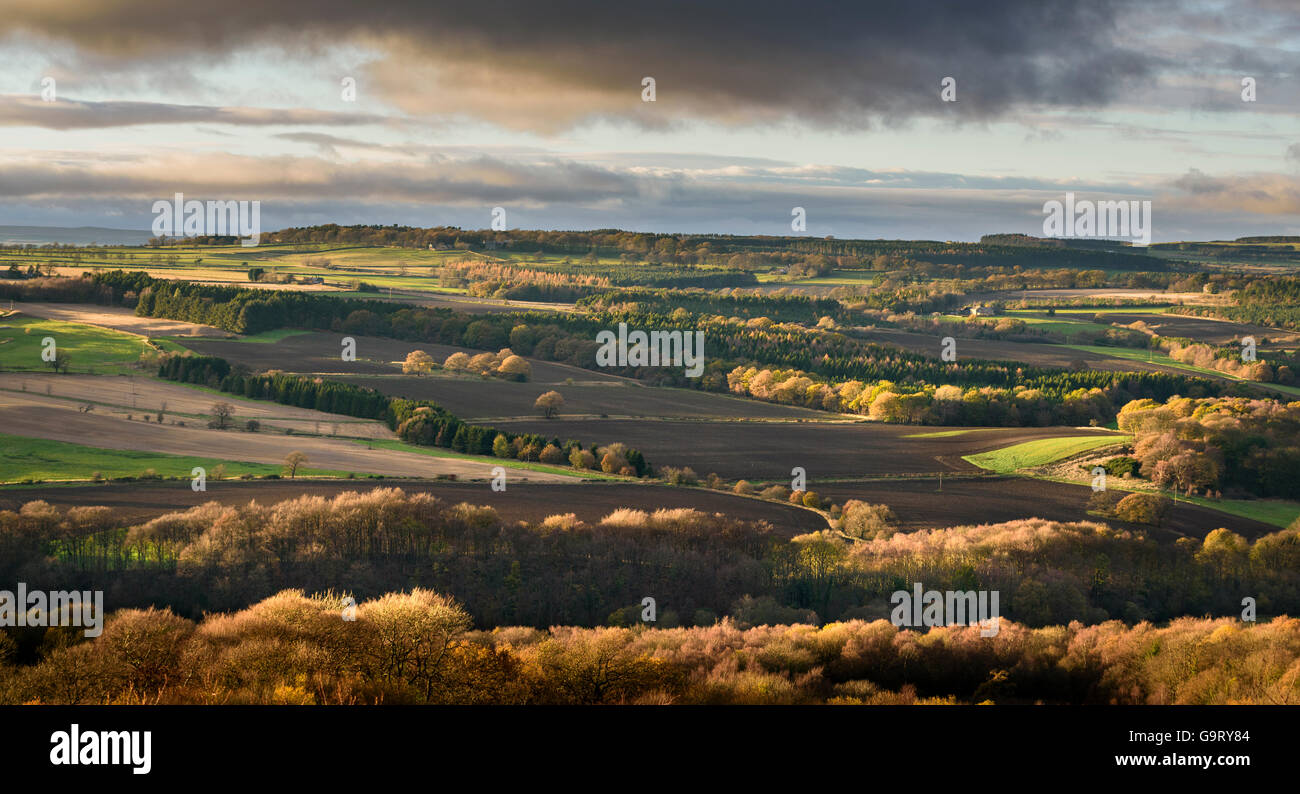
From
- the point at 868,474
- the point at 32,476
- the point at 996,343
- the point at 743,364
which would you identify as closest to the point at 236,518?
the point at 32,476

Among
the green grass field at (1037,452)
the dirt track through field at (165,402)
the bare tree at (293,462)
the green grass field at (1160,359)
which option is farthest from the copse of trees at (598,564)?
the green grass field at (1160,359)

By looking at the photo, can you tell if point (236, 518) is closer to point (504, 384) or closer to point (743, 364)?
point (504, 384)

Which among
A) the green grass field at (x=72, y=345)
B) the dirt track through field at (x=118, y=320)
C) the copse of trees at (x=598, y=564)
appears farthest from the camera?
the dirt track through field at (x=118, y=320)

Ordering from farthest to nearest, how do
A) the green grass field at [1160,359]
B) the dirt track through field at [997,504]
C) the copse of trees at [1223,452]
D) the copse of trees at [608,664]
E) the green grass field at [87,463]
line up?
the green grass field at [1160,359]
the copse of trees at [1223,452]
the dirt track through field at [997,504]
the green grass field at [87,463]
the copse of trees at [608,664]

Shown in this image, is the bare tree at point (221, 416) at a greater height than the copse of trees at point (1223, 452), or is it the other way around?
the bare tree at point (221, 416)

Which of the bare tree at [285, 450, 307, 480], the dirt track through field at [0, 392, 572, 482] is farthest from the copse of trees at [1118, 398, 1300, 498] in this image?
the bare tree at [285, 450, 307, 480]

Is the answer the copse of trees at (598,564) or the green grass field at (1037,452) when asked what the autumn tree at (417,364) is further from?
the copse of trees at (598,564)

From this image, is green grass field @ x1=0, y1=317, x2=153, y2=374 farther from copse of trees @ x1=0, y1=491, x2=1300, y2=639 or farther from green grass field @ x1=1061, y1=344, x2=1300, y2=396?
green grass field @ x1=1061, y1=344, x2=1300, y2=396
